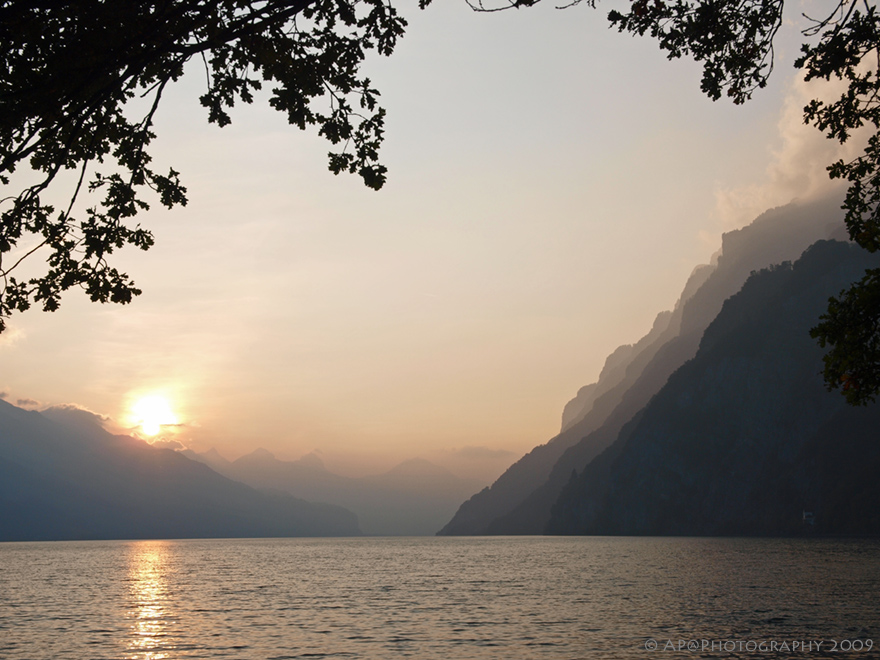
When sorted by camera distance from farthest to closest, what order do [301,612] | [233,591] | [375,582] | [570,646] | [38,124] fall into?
1. [375,582]
2. [233,591]
3. [301,612]
4. [570,646]
5. [38,124]

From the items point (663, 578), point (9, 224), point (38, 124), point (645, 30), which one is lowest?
point (663, 578)

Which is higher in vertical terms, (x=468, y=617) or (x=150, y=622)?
(x=150, y=622)

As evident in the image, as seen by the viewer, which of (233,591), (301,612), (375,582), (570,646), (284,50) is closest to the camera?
(284,50)

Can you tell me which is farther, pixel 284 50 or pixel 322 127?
pixel 322 127

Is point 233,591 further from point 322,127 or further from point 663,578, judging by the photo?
point 322,127

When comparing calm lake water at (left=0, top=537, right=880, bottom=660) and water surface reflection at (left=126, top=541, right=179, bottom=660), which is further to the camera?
water surface reflection at (left=126, top=541, right=179, bottom=660)

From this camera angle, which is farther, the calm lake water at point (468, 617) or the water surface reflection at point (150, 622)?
the water surface reflection at point (150, 622)

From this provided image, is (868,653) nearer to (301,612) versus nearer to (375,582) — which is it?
(301,612)

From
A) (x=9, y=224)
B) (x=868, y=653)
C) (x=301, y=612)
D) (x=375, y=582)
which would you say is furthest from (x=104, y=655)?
(x=375, y=582)

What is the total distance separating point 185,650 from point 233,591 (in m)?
36.3

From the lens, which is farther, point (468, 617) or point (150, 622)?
point (150, 622)

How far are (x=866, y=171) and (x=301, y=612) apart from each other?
148ft

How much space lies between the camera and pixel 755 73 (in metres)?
13.5

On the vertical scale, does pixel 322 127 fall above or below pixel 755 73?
below
